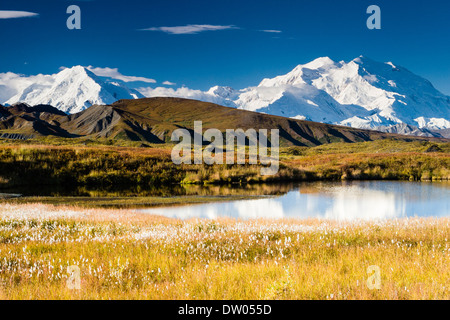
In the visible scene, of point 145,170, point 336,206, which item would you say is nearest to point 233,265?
point 336,206

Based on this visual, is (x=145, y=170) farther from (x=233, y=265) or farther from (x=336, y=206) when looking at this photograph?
(x=233, y=265)

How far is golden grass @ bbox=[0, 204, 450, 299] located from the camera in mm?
5910

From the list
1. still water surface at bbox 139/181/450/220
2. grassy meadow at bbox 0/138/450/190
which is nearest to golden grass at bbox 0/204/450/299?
still water surface at bbox 139/181/450/220

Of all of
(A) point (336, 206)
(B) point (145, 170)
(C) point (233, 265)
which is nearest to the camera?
(C) point (233, 265)

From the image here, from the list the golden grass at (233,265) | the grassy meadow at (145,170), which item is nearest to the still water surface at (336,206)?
the golden grass at (233,265)

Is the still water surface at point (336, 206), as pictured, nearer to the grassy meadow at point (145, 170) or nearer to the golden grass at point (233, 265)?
the golden grass at point (233, 265)

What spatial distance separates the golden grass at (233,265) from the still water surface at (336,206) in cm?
1060

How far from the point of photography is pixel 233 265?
27.4 ft

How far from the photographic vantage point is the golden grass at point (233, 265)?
19.4 feet

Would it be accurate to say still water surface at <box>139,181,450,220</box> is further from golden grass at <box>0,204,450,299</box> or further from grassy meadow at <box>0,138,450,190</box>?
grassy meadow at <box>0,138,450,190</box>

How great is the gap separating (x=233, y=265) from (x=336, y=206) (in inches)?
930
